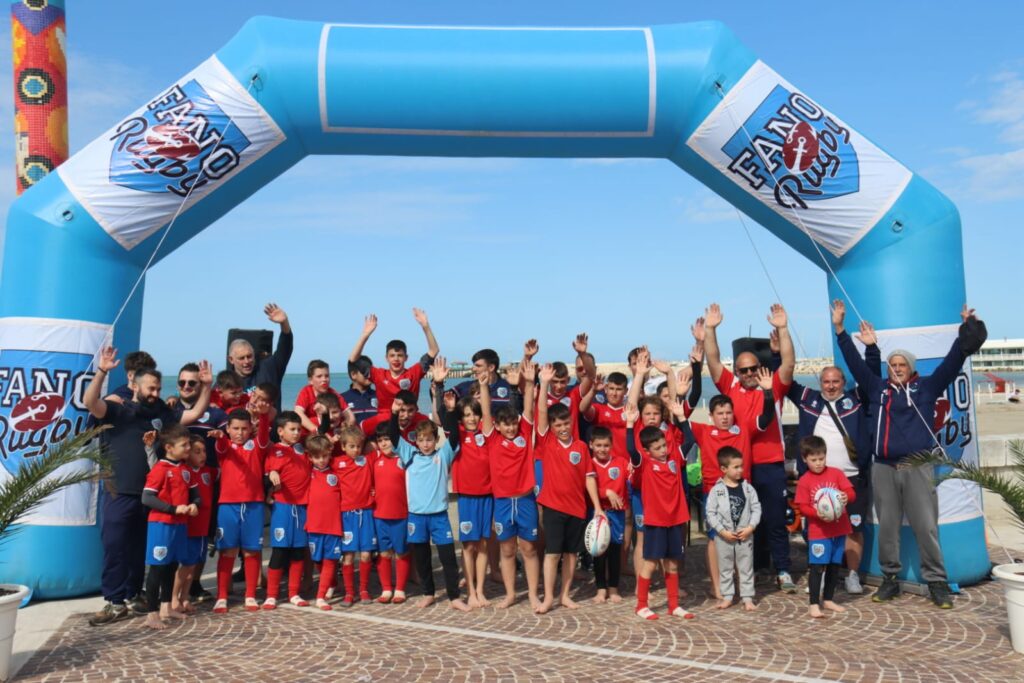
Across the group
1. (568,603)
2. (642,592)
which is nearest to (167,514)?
(568,603)

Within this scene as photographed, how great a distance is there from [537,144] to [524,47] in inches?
31.5

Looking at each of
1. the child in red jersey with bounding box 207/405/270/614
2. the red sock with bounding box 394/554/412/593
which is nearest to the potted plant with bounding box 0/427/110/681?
the child in red jersey with bounding box 207/405/270/614

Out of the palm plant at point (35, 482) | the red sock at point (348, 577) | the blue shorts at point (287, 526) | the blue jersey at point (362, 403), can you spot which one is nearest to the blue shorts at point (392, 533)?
the red sock at point (348, 577)

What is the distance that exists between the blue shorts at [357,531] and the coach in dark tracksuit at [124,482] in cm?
150

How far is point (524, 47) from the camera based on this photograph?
22.3 ft

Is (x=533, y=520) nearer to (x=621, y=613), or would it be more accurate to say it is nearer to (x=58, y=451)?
(x=621, y=613)

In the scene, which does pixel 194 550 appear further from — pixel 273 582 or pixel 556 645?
pixel 556 645

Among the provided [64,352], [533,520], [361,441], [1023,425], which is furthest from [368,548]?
[1023,425]

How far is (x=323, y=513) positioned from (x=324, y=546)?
10.8 inches

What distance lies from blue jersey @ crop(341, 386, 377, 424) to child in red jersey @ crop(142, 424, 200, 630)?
1576mm

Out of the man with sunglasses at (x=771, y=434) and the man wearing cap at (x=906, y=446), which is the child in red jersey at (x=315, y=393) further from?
the man wearing cap at (x=906, y=446)

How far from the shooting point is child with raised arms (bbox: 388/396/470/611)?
6441 mm

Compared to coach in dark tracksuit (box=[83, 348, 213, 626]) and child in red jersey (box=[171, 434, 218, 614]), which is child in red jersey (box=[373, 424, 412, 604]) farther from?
coach in dark tracksuit (box=[83, 348, 213, 626])

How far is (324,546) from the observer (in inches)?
255
